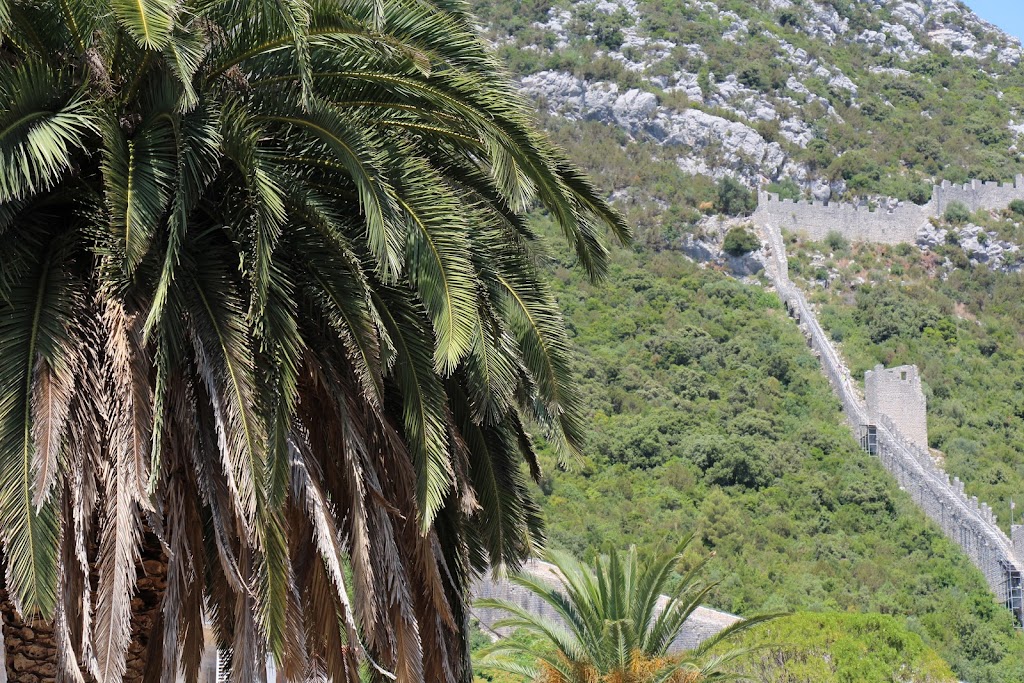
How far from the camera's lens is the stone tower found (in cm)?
5131

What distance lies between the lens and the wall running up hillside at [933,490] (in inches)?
1612

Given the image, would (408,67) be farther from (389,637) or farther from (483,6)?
(483,6)

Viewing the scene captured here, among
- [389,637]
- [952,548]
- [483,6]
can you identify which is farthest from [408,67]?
[483,6]

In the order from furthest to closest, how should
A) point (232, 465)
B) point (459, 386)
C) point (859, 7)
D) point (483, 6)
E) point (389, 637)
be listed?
point (859, 7), point (483, 6), point (459, 386), point (389, 637), point (232, 465)

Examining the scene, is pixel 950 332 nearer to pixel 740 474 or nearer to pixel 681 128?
pixel 740 474

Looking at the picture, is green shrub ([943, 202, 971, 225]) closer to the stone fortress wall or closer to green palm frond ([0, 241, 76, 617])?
the stone fortress wall

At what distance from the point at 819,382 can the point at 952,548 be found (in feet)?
43.6

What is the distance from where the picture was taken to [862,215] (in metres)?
69.4

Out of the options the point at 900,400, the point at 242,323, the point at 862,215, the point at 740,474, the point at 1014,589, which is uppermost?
the point at 862,215

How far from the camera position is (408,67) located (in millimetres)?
7234

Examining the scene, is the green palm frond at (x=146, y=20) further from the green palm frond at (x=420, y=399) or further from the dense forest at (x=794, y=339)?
the dense forest at (x=794, y=339)

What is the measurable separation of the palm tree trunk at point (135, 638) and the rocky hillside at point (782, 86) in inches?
2568

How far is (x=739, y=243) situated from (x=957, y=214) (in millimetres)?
11932

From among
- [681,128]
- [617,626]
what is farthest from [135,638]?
[681,128]
